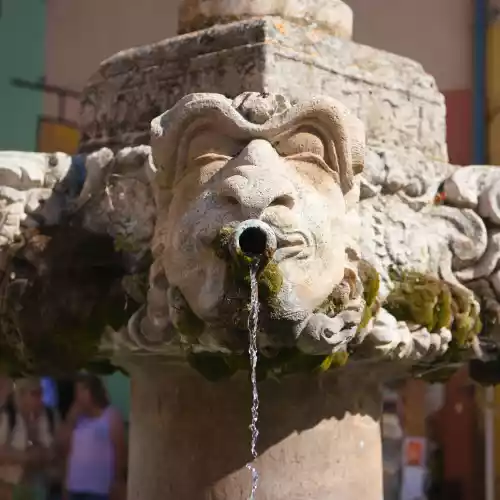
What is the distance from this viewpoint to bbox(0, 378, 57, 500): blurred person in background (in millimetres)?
3080

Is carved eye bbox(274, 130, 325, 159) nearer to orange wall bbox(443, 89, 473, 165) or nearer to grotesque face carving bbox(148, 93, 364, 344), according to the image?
grotesque face carving bbox(148, 93, 364, 344)

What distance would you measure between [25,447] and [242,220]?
86.1 inches

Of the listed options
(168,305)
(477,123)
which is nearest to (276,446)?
(168,305)

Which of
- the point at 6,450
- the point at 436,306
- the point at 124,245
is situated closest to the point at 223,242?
the point at 124,245

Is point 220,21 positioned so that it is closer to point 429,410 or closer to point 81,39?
point 429,410

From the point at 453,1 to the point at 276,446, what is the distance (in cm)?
263

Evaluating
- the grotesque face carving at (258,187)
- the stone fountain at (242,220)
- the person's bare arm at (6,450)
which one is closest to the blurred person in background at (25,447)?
the person's bare arm at (6,450)

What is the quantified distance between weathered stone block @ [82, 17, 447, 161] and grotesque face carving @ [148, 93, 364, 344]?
14 centimetres

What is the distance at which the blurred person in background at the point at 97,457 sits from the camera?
2676mm

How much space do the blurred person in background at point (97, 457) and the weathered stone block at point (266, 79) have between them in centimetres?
133

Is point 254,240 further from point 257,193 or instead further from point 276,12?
point 276,12

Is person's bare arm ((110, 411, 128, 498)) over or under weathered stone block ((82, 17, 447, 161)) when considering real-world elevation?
under

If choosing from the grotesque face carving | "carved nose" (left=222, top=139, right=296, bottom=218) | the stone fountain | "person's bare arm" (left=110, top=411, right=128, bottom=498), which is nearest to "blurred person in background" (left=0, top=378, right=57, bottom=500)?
"person's bare arm" (left=110, top=411, right=128, bottom=498)

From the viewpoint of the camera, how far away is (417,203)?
4.83 ft
